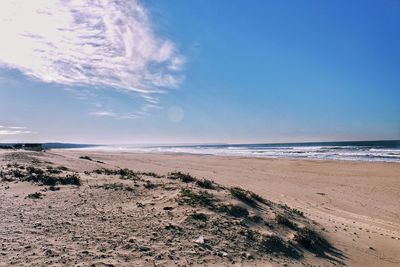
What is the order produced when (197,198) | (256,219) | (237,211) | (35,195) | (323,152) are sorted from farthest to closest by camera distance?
(323,152), (35,195), (197,198), (237,211), (256,219)

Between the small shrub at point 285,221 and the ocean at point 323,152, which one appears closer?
the small shrub at point 285,221

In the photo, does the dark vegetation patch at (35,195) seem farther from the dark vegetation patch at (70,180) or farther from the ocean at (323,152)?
the ocean at (323,152)

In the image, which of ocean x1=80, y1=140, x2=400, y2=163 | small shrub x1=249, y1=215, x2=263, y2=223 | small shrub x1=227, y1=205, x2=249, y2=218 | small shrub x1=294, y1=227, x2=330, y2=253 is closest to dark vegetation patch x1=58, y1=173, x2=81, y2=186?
small shrub x1=227, y1=205, x2=249, y2=218

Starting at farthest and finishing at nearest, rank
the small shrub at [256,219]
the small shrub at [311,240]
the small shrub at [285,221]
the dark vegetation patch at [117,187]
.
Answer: the dark vegetation patch at [117,187] < the small shrub at [285,221] < the small shrub at [256,219] < the small shrub at [311,240]

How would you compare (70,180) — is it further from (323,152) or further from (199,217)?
(323,152)

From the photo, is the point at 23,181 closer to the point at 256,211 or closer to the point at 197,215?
the point at 197,215

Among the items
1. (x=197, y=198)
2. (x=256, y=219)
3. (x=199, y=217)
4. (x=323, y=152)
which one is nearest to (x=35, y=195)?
(x=197, y=198)

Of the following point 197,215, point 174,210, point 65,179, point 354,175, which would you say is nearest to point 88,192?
point 65,179

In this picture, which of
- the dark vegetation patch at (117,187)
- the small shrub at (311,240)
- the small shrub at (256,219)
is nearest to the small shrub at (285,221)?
the small shrub at (311,240)

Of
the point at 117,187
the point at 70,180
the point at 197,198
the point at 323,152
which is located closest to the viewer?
the point at 197,198

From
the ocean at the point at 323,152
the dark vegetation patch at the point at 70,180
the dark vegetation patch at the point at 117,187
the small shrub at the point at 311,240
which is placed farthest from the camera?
the ocean at the point at 323,152

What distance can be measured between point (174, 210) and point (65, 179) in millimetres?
4987

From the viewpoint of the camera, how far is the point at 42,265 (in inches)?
188

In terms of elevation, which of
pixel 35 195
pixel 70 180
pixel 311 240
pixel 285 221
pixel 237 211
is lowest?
pixel 311 240
